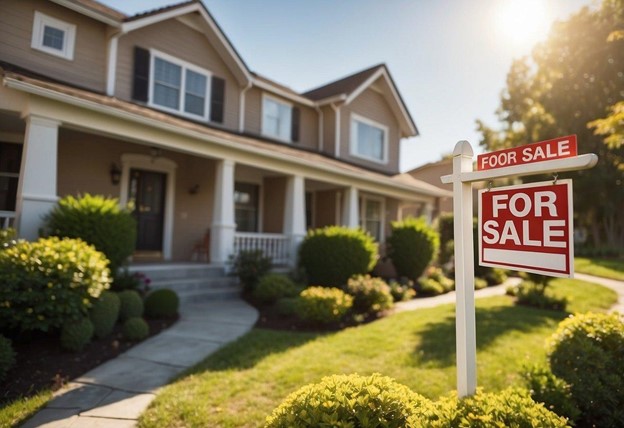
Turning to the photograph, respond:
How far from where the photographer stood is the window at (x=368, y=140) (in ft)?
50.7

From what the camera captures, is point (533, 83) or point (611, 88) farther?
point (533, 83)

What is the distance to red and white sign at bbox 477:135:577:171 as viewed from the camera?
186cm

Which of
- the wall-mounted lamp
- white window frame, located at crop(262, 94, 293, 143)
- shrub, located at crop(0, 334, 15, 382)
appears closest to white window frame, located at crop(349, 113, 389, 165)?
white window frame, located at crop(262, 94, 293, 143)

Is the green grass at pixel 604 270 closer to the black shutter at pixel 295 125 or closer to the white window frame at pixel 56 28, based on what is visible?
the black shutter at pixel 295 125

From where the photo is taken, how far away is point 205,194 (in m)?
11.5

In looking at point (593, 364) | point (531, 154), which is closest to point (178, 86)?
point (531, 154)

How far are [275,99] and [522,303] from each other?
990cm

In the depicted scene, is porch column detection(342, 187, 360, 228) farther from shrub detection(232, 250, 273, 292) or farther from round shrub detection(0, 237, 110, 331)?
round shrub detection(0, 237, 110, 331)

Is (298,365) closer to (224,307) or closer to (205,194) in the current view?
(224,307)

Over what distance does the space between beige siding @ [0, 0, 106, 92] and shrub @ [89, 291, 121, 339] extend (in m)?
5.96

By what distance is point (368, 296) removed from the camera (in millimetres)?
7641

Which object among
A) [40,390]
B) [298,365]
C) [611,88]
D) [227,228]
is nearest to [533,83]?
[611,88]

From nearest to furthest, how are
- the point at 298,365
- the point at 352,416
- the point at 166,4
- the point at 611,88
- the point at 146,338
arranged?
the point at 352,416, the point at 298,365, the point at 146,338, the point at 166,4, the point at 611,88

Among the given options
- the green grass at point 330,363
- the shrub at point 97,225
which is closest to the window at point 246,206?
the shrub at point 97,225
